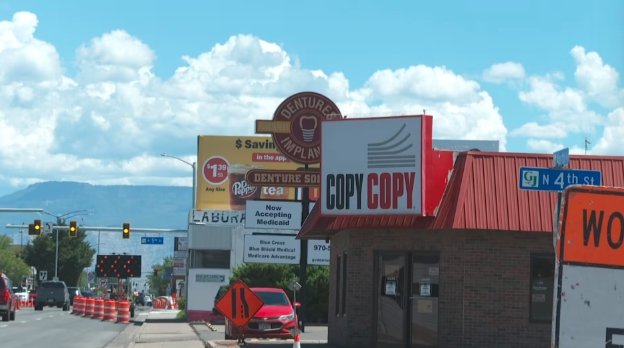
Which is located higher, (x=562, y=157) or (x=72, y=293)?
(x=562, y=157)

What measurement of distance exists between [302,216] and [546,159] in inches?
530

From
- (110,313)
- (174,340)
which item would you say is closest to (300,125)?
(174,340)

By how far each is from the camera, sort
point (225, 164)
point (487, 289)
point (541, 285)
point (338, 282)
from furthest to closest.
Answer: point (225, 164) < point (338, 282) < point (541, 285) < point (487, 289)

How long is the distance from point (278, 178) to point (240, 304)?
7.73m

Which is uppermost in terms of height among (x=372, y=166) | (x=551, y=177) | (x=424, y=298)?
(x=372, y=166)

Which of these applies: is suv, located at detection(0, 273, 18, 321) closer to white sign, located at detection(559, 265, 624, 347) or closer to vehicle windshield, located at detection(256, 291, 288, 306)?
vehicle windshield, located at detection(256, 291, 288, 306)

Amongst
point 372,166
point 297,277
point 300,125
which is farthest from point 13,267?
point 372,166

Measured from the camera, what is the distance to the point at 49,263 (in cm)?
12962

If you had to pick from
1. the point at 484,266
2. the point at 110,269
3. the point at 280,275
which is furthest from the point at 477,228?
the point at 110,269

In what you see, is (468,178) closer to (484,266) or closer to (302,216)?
(484,266)

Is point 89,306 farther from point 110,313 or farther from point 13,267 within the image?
point 13,267

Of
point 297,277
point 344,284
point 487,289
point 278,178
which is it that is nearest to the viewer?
point 487,289

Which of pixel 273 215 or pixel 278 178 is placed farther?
pixel 273 215

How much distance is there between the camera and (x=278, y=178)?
2995cm
